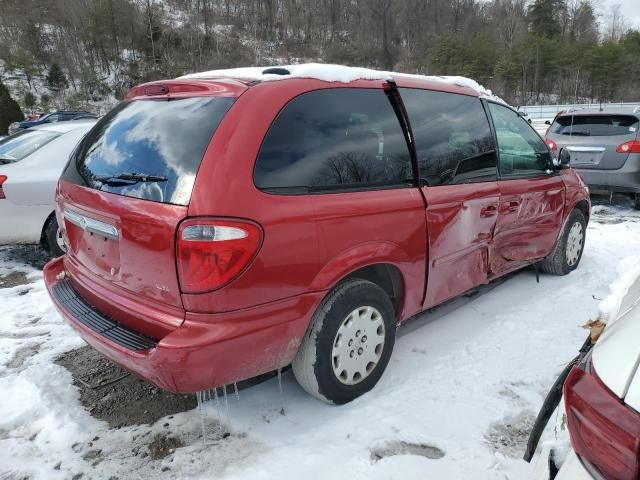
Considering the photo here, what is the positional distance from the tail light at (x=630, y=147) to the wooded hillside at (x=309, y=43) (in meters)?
37.9

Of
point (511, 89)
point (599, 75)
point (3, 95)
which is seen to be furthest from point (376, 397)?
point (599, 75)

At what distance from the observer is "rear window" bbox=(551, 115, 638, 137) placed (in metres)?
7.38

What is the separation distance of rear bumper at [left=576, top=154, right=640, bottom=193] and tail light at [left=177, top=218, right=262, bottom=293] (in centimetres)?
711

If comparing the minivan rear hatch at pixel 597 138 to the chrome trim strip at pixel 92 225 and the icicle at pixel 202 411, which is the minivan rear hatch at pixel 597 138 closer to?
the icicle at pixel 202 411

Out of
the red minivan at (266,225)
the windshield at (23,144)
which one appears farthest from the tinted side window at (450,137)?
the windshield at (23,144)

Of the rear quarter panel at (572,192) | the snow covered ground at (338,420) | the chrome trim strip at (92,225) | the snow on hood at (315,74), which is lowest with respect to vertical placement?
the snow covered ground at (338,420)

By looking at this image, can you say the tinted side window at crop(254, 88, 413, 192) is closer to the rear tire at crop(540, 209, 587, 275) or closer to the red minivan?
the red minivan

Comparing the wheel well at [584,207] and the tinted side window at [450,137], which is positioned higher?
the tinted side window at [450,137]

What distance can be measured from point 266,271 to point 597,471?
4.59ft

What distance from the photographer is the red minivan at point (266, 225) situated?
204 cm

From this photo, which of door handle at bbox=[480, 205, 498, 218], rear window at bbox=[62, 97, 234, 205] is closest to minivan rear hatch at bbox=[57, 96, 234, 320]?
rear window at bbox=[62, 97, 234, 205]

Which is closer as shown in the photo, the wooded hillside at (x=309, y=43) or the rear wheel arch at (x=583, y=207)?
the rear wheel arch at (x=583, y=207)

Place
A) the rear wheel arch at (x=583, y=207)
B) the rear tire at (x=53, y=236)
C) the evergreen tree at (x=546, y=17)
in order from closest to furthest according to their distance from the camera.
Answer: the rear wheel arch at (x=583, y=207)
the rear tire at (x=53, y=236)
the evergreen tree at (x=546, y=17)

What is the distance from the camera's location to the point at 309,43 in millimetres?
61094
